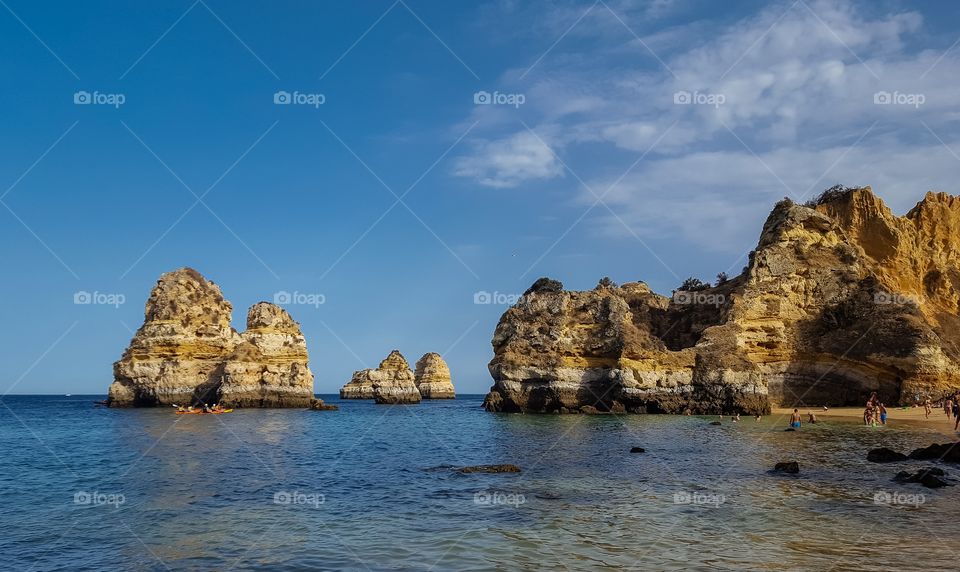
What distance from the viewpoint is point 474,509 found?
1670cm

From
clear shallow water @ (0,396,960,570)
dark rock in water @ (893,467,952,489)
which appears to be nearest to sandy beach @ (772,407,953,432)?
clear shallow water @ (0,396,960,570)

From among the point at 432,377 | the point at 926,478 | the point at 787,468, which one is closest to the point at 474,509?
the point at 787,468

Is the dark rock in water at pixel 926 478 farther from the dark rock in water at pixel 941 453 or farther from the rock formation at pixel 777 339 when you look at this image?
the rock formation at pixel 777 339

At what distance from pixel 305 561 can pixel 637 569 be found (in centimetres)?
634

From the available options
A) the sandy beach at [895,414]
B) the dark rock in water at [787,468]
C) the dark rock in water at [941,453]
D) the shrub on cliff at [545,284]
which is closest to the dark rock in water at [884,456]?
the dark rock in water at [941,453]

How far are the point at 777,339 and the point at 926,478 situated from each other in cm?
4555

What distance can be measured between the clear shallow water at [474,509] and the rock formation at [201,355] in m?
42.1

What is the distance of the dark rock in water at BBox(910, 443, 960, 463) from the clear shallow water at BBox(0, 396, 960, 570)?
189 cm

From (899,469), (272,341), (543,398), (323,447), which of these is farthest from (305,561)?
(272,341)

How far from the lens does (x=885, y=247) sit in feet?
235

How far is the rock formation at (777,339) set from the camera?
181ft

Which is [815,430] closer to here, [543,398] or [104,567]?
[543,398]

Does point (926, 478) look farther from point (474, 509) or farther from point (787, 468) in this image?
point (474, 509)

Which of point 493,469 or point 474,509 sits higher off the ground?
point 474,509
